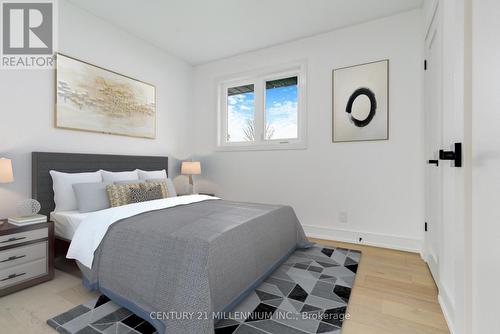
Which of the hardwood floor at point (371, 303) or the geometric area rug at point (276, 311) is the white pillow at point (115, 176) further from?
the geometric area rug at point (276, 311)

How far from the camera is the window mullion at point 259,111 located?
3916 millimetres

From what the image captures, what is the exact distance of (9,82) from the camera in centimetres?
235

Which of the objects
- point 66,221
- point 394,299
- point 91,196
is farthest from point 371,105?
point 66,221

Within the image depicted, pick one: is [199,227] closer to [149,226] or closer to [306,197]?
Answer: [149,226]

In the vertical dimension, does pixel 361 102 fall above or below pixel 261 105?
below

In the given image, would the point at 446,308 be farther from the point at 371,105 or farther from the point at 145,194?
the point at 145,194

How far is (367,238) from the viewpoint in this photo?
3070 mm

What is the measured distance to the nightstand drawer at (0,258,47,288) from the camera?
1878mm

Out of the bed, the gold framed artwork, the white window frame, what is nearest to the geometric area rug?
the bed

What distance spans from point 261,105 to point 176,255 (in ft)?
9.86

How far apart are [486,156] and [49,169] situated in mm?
3341

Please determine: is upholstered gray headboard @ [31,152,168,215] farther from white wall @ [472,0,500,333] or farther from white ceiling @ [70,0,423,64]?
white wall @ [472,0,500,333]

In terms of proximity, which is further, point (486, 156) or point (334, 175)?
point (334, 175)

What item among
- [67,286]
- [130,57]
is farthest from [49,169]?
[130,57]
